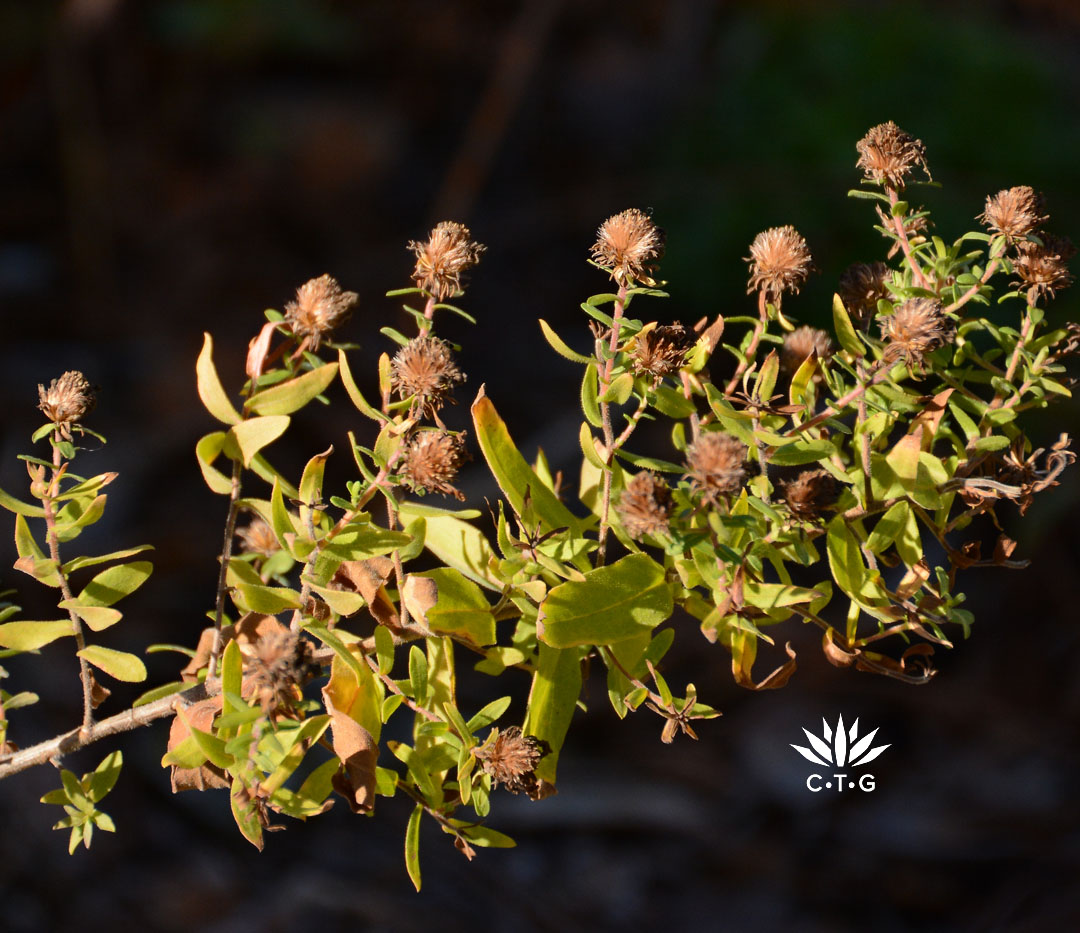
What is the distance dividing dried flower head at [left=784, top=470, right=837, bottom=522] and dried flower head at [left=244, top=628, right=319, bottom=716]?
0.28 m

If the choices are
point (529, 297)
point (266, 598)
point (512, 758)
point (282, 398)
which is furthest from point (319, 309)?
point (529, 297)

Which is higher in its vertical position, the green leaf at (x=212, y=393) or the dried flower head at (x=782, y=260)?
the dried flower head at (x=782, y=260)

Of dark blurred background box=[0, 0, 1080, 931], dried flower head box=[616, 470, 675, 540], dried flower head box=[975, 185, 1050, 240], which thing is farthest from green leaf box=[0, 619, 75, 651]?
dark blurred background box=[0, 0, 1080, 931]

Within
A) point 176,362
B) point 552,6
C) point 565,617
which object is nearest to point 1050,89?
point 552,6

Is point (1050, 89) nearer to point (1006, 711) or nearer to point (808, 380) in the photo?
point (1006, 711)

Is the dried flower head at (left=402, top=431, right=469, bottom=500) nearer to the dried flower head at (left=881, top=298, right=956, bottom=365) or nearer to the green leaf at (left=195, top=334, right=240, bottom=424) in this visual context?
the green leaf at (left=195, top=334, right=240, bottom=424)

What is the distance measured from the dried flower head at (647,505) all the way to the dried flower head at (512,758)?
0.47 feet

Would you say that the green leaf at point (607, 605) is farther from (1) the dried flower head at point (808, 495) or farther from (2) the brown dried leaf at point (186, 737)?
(2) the brown dried leaf at point (186, 737)

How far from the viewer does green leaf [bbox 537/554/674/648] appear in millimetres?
545

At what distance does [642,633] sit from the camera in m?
0.59

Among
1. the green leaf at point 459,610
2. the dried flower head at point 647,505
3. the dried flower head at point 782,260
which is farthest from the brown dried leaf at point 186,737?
the dried flower head at point 782,260

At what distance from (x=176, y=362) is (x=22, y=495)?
597mm

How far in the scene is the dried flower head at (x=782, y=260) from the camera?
0.60 m

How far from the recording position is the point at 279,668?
529 millimetres
